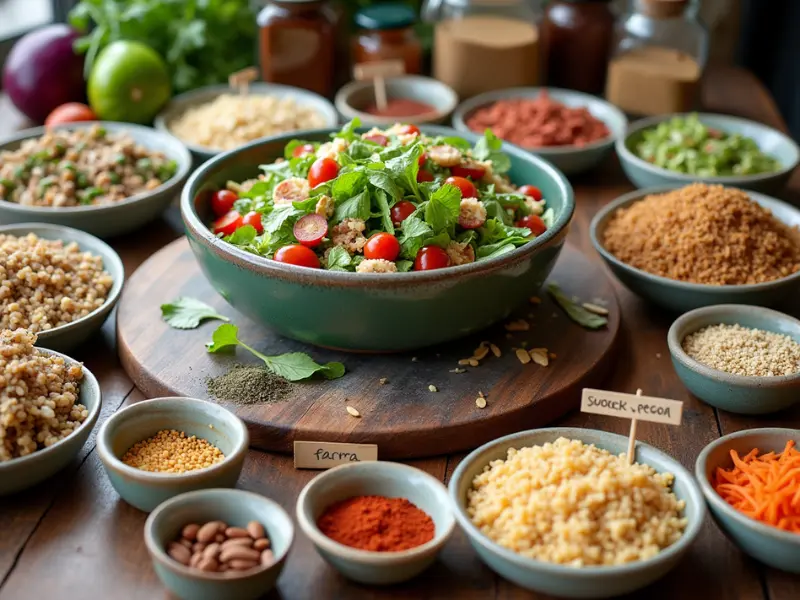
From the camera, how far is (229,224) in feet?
8.05

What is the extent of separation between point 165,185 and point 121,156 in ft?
0.71

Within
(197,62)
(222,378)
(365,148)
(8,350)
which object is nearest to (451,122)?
(197,62)

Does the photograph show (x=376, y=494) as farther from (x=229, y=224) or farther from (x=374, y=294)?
(x=229, y=224)

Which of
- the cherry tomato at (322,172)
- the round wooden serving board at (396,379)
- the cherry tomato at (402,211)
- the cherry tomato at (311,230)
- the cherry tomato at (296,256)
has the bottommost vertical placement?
the round wooden serving board at (396,379)

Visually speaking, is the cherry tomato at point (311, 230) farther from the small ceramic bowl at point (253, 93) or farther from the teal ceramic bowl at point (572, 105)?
the small ceramic bowl at point (253, 93)

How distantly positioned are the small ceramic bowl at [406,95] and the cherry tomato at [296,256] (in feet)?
4.99

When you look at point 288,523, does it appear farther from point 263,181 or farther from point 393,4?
point 393,4

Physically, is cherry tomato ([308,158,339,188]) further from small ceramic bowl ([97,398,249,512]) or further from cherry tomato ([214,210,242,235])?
small ceramic bowl ([97,398,249,512])

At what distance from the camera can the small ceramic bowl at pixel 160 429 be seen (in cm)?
182

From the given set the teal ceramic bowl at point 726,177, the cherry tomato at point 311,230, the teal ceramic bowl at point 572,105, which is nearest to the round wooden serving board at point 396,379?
the cherry tomato at point 311,230

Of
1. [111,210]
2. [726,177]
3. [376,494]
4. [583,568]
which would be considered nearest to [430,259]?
[376,494]

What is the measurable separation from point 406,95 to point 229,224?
5.38ft

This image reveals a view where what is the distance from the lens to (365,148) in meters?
2.44

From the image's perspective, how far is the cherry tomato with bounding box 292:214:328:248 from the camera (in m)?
2.21
